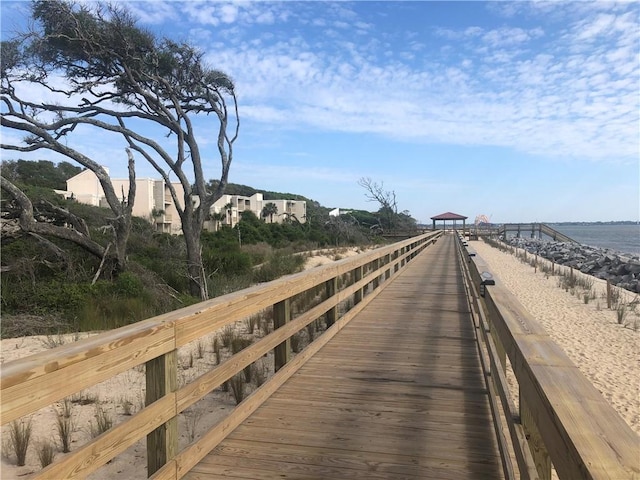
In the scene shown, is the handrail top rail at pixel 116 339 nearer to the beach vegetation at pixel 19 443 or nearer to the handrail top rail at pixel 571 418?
the handrail top rail at pixel 571 418

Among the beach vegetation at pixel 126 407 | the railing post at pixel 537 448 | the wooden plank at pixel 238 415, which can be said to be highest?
the railing post at pixel 537 448

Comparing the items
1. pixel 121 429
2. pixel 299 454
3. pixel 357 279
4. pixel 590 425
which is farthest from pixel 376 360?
pixel 590 425

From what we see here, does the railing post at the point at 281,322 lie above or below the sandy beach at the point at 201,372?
above

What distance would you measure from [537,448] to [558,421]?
2.14 ft

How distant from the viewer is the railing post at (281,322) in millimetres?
4090

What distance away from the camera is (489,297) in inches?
139

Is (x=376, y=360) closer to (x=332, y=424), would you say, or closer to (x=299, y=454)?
(x=332, y=424)

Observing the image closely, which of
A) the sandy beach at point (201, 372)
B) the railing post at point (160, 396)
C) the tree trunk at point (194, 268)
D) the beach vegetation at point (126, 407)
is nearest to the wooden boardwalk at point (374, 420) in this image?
the railing post at point (160, 396)

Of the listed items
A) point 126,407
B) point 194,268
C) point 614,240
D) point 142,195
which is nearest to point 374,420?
point 126,407

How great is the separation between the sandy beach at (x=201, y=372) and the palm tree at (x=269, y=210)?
5466 centimetres

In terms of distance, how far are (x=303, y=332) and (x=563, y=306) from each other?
8.40 m

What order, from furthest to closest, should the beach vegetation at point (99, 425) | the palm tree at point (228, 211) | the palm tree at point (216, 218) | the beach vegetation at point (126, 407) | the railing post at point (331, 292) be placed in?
the palm tree at point (228, 211) → the palm tree at point (216, 218) → the railing post at point (331, 292) → the beach vegetation at point (126, 407) → the beach vegetation at point (99, 425)

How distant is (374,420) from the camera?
3.42m

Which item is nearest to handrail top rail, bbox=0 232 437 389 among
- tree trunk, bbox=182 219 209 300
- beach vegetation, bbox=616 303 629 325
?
beach vegetation, bbox=616 303 629 325
